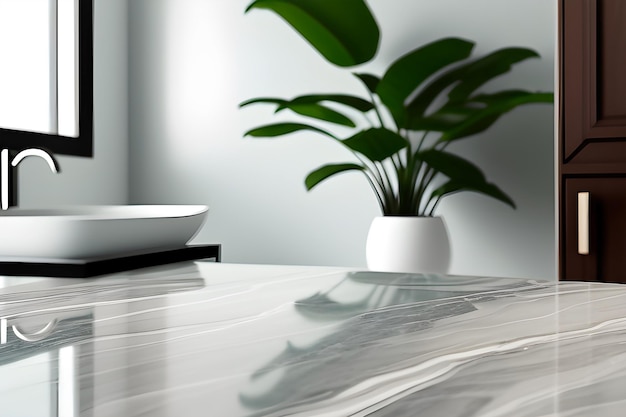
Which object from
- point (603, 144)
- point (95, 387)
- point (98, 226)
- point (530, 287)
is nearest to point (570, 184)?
point (603, 144)

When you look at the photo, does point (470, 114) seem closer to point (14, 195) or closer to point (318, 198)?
point (318, 198)

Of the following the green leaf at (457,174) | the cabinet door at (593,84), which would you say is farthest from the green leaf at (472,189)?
the cabinet door at (593,84)

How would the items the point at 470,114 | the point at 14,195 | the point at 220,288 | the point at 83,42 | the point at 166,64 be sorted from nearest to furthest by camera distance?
the point at 220,288 < the point at 14,195 < the point at 470,114 < the point at 83,42 < the point at 166,64

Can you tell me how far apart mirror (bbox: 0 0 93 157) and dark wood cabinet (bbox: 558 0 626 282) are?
1.41 metres

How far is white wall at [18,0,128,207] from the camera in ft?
7.57

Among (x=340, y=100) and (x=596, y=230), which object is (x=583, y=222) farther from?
(x=340, y=100)

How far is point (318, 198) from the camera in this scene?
2.37 meters

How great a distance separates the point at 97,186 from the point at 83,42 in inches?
18.1

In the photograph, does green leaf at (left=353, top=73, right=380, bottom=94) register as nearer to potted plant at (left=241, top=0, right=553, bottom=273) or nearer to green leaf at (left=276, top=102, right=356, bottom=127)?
potted plant at (left=241, top=0, right=553, bottom=273)

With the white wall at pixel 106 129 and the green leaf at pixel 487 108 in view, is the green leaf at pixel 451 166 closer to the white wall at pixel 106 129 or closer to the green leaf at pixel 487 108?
the green leaf at pixel 487 108

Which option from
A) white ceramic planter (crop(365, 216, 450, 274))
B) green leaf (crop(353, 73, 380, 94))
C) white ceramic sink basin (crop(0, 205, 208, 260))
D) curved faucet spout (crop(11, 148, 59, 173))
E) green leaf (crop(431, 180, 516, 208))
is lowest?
white ceramic planter (crop(365, 216, 450, 274))

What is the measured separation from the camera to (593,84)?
5.43 ft

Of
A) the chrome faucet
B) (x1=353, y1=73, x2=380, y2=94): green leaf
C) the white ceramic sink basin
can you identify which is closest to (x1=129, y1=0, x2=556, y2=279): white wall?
(x1=353, y1=73, x2=380, y2=94): green leaf

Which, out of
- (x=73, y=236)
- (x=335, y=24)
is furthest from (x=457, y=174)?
(x=73, y=236)
